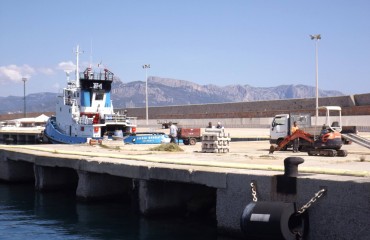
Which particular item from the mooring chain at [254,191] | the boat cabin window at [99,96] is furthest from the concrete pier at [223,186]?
the boat cabin window at [99,96]

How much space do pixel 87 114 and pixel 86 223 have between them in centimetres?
2655

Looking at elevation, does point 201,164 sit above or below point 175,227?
above

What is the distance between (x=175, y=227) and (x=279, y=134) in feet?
53.1

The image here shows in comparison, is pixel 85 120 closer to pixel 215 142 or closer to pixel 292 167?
pixel 215 142

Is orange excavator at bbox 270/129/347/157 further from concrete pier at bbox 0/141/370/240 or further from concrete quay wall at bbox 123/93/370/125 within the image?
concrete quay wall at bbox 123/93/370/125

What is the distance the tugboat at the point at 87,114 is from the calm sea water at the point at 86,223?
19013 millimetres

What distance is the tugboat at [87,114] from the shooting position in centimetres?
4244

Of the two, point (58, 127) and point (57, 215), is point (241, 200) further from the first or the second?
point (58, 127)

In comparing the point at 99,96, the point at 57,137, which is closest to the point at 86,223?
the point at 99,96

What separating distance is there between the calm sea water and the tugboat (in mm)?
19013

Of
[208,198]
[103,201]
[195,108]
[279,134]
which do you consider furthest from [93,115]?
[195,108]

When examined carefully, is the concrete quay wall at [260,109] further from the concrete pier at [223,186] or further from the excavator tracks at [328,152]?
the concrete pier at [223,186]

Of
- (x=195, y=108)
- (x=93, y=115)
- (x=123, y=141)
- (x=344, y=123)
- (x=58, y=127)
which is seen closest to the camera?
A: (x=123, y=141)

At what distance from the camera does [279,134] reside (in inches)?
1256
